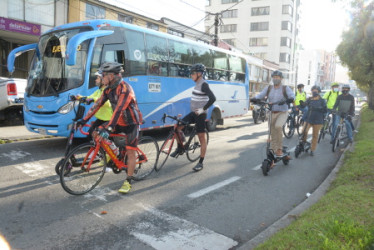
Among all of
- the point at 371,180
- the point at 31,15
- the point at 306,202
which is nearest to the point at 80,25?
the point at 306,202

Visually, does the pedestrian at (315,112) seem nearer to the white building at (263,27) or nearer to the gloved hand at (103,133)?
the gloved hand at (103,133)

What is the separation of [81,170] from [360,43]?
820 inches

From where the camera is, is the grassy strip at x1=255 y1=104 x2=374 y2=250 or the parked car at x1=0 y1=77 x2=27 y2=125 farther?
the parked car at x1=0 y1=77 x2=27 y2=125

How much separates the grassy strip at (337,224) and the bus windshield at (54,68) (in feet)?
18.3

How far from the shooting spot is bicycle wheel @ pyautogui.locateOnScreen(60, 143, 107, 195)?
4.11m

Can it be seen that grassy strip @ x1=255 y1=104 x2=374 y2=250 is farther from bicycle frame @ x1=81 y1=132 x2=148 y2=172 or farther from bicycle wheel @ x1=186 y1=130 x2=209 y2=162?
bicycle wheel @ x1=186 y1=130 x2=209 y2=162

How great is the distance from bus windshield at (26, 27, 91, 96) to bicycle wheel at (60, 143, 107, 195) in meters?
3.05

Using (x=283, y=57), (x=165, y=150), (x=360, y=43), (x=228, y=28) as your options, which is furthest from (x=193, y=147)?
(x=228, y=28)

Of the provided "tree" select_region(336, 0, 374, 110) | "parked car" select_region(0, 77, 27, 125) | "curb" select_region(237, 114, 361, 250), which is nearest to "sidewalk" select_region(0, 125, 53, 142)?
"parked car" select_region(0, 77, 27, 125)

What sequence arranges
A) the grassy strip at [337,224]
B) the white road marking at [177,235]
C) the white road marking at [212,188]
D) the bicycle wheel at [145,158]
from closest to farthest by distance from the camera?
the grassy strip at [337,224]
the white road marking at [177,235]
the white road marking at [212,188]
the bicycle wheel at [145,158]

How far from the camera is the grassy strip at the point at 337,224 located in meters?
2.82

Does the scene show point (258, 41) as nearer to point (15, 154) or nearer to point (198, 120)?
point (198, 120)

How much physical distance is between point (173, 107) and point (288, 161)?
13.4ft

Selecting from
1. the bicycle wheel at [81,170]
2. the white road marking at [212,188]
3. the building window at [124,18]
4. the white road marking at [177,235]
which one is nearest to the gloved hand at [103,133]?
the bicycle wheel at [81,170]
